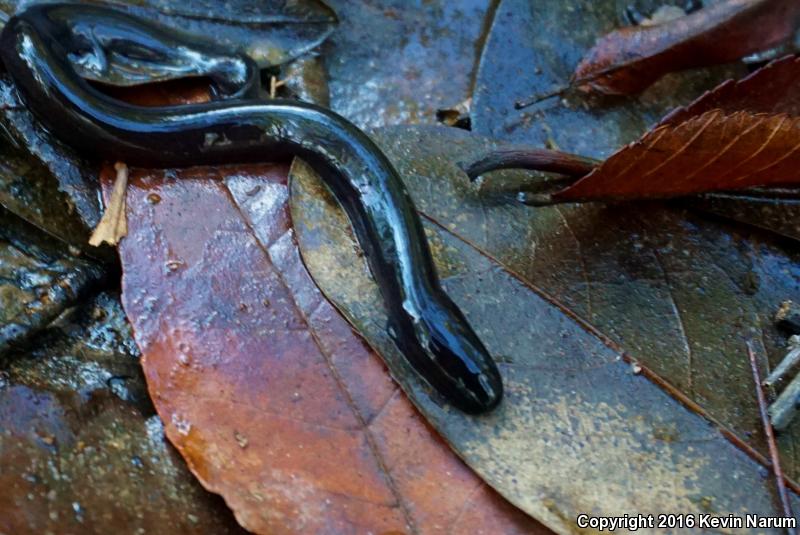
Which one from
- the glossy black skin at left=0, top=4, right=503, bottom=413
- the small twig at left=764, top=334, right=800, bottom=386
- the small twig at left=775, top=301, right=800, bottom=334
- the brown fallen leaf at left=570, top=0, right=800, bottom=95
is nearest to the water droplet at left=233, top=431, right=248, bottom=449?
the glossy black skin at left=0, top=4, right=503, bottom=413

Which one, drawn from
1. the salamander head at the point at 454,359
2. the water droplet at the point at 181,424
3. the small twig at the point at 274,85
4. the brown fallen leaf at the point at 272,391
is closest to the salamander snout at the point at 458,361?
the salamander head at the point at 454,359

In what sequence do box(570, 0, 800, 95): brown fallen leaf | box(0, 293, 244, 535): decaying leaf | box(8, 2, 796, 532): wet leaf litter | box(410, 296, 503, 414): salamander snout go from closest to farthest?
box(0, 293, 244, 535): decaying leaf → box(8, 2, 796, 532): wet leaf litter → box(410, 296, 503, 414): salamander snout → box(570, 0, 800, 95): brown fallen leaf

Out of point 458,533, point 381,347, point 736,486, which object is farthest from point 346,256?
point 736,486

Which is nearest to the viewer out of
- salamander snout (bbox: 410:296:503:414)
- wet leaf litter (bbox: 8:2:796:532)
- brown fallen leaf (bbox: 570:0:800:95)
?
wet leaf litter (bbox: 8:2:796:532)

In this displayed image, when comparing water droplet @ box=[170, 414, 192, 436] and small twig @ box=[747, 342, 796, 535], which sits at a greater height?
water droplet @ box=[170, 414, 192, 436]

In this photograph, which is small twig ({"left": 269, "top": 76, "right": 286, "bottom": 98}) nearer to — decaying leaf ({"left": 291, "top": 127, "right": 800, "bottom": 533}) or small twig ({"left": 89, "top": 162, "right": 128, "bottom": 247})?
decaying leaf ({"left": 291, "top": 127, "right": 800, "bottom": 533})

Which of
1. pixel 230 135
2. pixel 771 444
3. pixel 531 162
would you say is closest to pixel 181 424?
pixel 230 135

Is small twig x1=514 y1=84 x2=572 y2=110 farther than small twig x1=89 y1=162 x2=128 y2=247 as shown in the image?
Yes

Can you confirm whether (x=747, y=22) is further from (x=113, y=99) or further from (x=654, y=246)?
(x=113, y=99)
